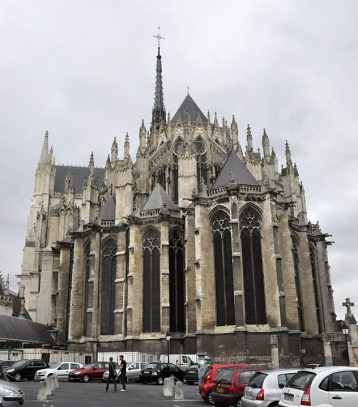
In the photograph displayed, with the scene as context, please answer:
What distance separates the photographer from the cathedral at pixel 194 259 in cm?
2777

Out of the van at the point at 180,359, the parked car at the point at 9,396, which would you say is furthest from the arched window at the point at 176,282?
the parked car at the point at 9,396

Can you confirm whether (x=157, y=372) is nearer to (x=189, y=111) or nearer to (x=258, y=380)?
(x=258, y=380)

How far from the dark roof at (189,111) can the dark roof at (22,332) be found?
21917 millimetres

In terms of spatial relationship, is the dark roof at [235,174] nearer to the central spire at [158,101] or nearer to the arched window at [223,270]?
the arched window at [223,270]

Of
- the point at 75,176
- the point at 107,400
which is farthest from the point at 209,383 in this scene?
the point at 75,176

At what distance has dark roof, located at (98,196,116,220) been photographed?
116ft

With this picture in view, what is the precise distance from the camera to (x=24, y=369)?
2228 cm

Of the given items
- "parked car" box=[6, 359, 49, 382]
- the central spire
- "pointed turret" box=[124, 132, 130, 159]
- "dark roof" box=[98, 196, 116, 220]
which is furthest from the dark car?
the central spire

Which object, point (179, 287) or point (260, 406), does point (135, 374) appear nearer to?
point (179, 287)

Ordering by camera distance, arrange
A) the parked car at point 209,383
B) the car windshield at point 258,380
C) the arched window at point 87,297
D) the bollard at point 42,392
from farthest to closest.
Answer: the arched window at point 87,297
the bollard at point 42,392
the parked car at point 209,383
the car windshield at point 258,380

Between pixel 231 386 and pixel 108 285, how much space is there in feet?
74.1

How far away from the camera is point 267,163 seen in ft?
121

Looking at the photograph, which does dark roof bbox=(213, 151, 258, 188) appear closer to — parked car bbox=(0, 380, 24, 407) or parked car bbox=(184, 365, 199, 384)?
parked car bbox=(184, 365, 199, 384)

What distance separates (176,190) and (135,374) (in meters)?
18.3
